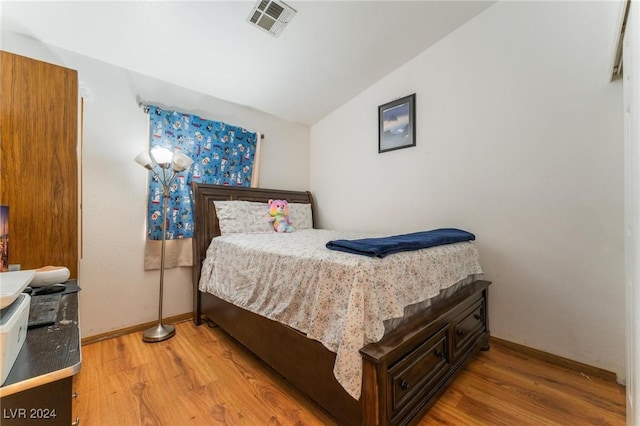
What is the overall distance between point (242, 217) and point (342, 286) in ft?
5.65

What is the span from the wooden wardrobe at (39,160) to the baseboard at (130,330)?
1074 mm

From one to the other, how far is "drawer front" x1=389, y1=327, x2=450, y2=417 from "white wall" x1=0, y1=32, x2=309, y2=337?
88.9 inches

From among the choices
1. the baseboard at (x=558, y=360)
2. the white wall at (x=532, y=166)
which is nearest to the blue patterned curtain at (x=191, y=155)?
the white wall at (x=532, y=166)

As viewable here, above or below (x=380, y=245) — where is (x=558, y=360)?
below

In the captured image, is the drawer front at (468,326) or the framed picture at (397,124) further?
the framed picture at (397,124)

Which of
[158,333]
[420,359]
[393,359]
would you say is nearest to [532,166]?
[420,359]

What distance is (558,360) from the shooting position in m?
1.83

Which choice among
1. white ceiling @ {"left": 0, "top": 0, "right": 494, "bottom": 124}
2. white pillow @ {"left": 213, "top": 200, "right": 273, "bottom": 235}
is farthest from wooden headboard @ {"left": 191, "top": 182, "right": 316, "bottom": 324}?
white ceiling @ {"left": 0, "top": 0, "right": 494, "bottom": 124}

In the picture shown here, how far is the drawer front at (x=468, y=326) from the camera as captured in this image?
1620mm

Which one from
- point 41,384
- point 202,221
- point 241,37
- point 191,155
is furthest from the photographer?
point 191,155

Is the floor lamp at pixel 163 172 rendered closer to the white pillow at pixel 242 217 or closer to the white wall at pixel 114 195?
the white wall at pixel 114 195

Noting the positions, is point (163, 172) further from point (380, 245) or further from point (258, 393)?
point (380, 245)

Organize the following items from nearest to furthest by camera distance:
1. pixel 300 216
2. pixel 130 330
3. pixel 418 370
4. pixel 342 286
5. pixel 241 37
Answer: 1. pixel 342 286
2. pixel 418 370
3. pixel 241 37
4. pixel 130 330
5. pixel 300 216

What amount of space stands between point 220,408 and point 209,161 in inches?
85.0
